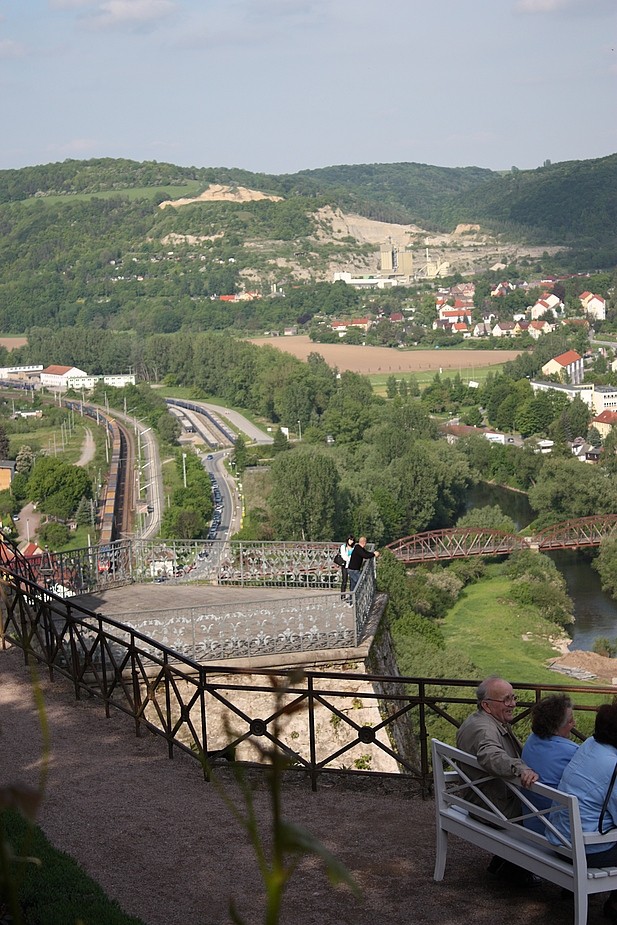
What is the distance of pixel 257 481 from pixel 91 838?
1888 inches

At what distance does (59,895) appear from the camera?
4094 millimetres

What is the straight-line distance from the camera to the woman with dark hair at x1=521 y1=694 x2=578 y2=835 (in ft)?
13.9

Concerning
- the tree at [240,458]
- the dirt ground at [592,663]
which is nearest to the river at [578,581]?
the dirt ground at [592,663]

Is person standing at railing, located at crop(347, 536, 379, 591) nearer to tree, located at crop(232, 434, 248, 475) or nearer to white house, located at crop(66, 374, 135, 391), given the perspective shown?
tree, located at crop(232, 434, 248, 475)

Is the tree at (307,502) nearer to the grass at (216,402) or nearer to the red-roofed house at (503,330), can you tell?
the grass at (216,402)

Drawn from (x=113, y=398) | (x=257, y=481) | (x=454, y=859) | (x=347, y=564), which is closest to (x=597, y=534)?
(x=257, y=481)

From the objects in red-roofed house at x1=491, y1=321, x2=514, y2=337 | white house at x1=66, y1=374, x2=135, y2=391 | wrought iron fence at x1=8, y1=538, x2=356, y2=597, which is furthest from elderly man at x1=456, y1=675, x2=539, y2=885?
red-roofed house at x1=491, y1=321, x2=514, y2=337

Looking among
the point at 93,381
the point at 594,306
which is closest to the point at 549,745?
the point at 93,381

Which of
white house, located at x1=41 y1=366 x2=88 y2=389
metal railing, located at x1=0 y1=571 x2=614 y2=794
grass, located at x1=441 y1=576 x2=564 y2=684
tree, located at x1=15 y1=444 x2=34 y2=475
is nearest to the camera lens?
metal railing, located at x1=0 y1=571 x2=614 y2=794

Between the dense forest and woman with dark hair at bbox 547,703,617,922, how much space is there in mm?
130064

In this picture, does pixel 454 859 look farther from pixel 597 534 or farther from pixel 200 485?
pixel 200 485

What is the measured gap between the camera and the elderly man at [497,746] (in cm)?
425

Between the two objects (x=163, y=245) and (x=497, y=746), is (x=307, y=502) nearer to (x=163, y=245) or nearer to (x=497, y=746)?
(x=497, y=746)

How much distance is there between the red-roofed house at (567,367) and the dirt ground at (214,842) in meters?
84.4
